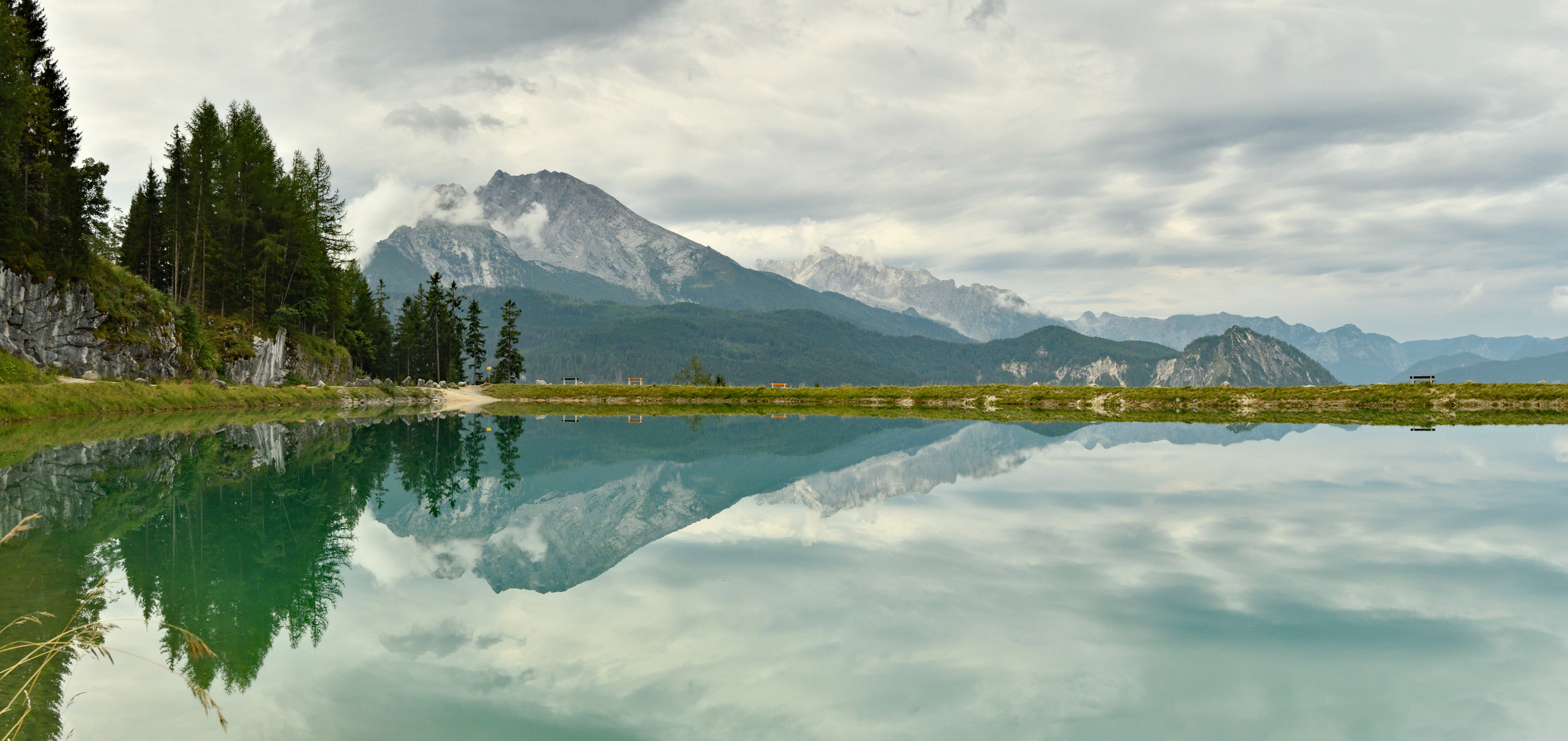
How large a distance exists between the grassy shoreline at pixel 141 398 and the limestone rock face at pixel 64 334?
3785 mm

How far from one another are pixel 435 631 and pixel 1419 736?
1016 cm

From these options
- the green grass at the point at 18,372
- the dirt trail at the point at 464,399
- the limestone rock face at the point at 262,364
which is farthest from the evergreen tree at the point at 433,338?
the green grass at the point at 18,372

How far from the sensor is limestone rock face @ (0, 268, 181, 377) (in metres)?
48.5

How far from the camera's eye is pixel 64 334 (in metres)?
51.8

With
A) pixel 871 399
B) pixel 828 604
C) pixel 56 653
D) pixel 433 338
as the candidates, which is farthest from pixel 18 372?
pixel 433 338

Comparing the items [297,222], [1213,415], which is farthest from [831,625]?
[297,222]

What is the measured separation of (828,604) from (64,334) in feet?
212

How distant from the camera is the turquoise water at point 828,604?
279 inches

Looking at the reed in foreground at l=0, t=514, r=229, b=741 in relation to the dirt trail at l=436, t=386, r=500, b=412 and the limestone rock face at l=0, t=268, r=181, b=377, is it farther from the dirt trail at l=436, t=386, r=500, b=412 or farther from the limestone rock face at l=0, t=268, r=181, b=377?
the dirt trail at l=436, t=386, r=500, b=412

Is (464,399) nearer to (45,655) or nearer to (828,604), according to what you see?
(45,655)

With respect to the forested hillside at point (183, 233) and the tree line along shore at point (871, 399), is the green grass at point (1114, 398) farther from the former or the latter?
the forested hillside at point (183, 233)

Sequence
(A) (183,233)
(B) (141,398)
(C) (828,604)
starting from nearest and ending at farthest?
(C) (828,604)
(B) (141,398)
(A) (183,233)

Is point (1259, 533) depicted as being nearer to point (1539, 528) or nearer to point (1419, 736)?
point (1539, 528)

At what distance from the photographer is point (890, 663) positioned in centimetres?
825
